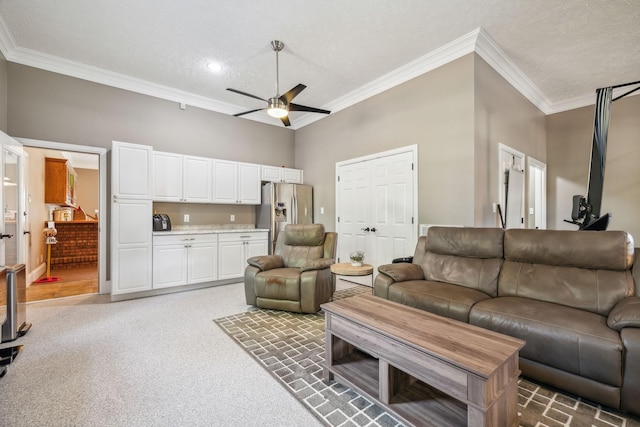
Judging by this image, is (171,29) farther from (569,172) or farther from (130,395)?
(569,172)

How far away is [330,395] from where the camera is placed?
183 centimetres

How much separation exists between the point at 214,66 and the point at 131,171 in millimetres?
1900

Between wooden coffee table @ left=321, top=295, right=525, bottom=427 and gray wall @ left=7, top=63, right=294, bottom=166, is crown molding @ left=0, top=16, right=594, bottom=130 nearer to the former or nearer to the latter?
gray wall @ left=7, top=63, right=294, bottom=166

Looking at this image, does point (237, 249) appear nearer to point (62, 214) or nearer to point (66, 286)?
point (66, 286)

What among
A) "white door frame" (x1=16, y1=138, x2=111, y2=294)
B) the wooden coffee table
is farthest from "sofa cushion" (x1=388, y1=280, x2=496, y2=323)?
"white door frame" (x1=16, y1=138, x2=111, y2=294)

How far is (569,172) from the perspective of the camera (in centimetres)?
519

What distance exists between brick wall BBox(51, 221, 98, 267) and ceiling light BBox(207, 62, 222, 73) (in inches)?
205

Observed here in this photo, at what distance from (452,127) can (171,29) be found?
11.6 ft

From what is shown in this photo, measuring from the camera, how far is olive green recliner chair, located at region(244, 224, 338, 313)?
3264 millimetres

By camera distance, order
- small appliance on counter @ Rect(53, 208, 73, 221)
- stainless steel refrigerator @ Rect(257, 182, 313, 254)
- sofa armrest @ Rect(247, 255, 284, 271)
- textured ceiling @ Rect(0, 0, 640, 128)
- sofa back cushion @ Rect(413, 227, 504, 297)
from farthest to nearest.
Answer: small appliance on counter @ Rect(53, 208, 73, 221)
stainless steel refrigerator @ Rect(257, 182, 313, 254)
sofa armrest @ Rect(247, 255, 284, 271)
textured ceiling @ Rect(0, 0, 640, 128)
sofa back cushion @ Rect(413, 227, 504, 297)

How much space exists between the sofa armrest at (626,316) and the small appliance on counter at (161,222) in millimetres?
5102

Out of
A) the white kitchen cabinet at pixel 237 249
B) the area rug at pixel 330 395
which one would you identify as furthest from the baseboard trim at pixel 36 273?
the area rug at pixel 330 395

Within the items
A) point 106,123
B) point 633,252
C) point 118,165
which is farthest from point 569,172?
point 106,123

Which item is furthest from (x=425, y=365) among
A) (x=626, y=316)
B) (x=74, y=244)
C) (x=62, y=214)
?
(x=62, y=214)
